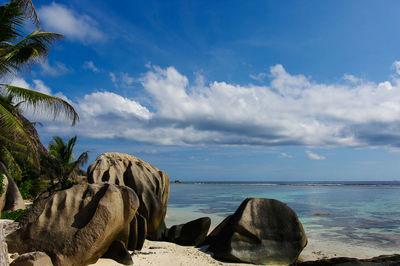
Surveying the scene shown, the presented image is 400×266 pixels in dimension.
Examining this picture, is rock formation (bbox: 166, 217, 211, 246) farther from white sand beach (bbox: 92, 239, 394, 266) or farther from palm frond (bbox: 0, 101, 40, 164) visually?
palm frond (bbox: 0, 101, 40, 164)

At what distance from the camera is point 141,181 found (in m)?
11.3

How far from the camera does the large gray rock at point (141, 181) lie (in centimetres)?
1080

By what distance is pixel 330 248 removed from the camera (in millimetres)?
10562

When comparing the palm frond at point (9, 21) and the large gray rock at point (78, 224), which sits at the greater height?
the palm frond at point (9, 21)

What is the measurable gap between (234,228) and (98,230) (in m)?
4.16

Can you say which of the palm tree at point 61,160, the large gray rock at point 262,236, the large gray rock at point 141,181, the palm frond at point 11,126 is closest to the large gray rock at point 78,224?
the large gray rock at point 262,236

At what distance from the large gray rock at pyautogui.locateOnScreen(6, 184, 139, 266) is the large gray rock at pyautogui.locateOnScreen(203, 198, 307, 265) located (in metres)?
3.08

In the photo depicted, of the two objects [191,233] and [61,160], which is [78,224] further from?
[61,160]

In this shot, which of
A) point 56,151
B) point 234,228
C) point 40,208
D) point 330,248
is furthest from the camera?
point 56,151

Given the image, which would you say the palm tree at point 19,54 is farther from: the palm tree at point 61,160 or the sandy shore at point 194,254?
the palm tree at point 61,160

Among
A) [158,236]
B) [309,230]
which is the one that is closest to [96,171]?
[158,236]

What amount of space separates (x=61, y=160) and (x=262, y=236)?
62.2 feet

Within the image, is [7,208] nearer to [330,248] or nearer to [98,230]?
[98,230]

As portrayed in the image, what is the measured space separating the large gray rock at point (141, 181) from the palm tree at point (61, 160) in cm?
1211
